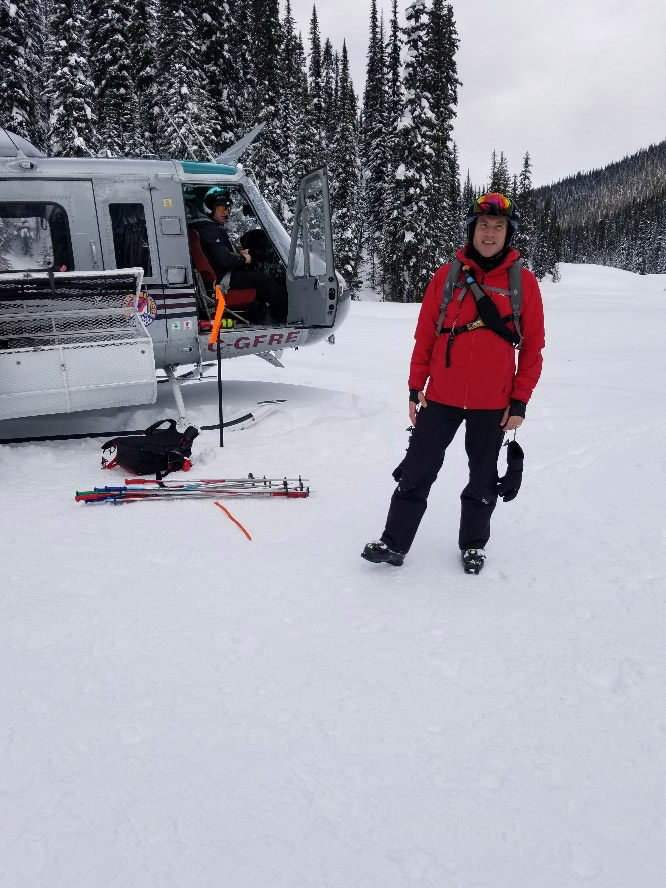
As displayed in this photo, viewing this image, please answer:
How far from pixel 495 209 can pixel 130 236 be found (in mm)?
4921

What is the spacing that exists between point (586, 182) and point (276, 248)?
216 metres

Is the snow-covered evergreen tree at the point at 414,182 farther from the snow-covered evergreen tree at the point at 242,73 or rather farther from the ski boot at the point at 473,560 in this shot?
the ski boot at the point at 473,560

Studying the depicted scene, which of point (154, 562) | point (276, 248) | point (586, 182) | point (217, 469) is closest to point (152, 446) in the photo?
point (217, 469)

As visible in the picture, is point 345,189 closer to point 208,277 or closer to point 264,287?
point 264,287

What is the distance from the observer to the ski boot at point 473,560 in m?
3.57

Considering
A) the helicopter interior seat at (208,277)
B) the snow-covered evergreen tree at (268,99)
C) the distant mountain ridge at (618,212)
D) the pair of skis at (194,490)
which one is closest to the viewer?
the pair of skis at (194,490)

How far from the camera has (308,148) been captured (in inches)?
1443

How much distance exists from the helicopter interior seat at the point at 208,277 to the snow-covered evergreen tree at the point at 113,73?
882 inches

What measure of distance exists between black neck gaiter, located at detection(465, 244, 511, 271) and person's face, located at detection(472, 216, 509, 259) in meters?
0.02

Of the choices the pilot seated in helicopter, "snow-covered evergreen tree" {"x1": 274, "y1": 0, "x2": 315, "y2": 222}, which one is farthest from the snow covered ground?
"snow-covered evergreen tree" {"x1": 274, "y1": 0, "x2": 315, "y2": 222}

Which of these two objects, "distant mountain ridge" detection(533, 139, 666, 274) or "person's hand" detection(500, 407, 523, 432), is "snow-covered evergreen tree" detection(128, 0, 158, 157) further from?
"distant mountain ridge" detection(533, 139, 666, 274)

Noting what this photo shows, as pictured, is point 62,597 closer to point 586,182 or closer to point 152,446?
point 152,446

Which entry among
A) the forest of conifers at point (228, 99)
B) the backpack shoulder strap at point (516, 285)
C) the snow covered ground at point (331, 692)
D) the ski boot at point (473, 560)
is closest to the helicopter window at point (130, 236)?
the snow covered ground at point (331, 692)

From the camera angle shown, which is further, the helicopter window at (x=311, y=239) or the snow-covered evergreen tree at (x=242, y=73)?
the snow-covered evergreen tree at (x=242, y=73)
